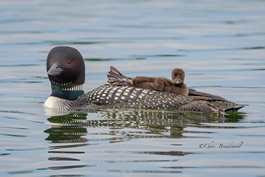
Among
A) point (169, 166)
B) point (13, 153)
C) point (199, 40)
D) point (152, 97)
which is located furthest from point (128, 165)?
point (199, 40)

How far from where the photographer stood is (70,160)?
9.78m

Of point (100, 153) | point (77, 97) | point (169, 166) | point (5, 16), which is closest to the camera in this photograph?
point (169, 166)

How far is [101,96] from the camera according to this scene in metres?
12.9

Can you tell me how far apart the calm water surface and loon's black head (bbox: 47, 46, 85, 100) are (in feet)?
1.12

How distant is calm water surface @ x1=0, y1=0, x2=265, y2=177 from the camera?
32.0 feet

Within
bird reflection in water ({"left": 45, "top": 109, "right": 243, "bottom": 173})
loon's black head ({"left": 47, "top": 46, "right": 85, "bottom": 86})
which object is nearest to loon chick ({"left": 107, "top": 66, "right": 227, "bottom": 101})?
bird reflection in water ({"left": 45, "top": 109, "right": 243, "bottom": 173})

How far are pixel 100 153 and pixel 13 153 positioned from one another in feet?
2.28

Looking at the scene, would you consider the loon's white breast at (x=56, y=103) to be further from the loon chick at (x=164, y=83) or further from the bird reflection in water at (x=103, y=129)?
the loon chick at (x=164, y=83)

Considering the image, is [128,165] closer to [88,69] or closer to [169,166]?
[169,166]

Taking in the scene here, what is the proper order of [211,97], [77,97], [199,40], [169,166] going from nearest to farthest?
[169,166] → [211,97] → [77,97] → [199,40]

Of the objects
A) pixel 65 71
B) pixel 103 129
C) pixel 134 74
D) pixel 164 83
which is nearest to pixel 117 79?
pixel 65 71

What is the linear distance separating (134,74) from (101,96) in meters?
2.94

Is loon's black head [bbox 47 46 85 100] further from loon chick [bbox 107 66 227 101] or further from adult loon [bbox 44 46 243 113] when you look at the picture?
loon chick [bbox 107 66 227 101]

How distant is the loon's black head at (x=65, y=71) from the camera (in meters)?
13.1
